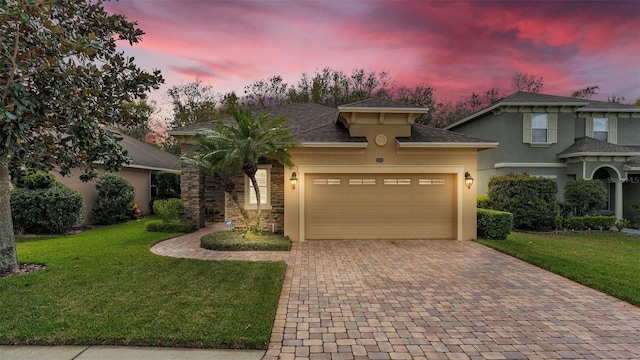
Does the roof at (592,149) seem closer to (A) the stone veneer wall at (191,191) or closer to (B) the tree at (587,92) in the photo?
(B) the tree at (587,92)

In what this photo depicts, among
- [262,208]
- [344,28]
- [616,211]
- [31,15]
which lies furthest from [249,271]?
[616,211]

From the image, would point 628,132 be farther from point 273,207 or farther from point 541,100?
point 273,207

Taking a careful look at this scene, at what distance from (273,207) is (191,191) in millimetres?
4009

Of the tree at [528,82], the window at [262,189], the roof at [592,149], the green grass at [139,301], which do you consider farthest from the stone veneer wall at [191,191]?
the tree at [528,82]

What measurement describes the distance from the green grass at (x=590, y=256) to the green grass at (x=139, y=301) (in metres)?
6.22

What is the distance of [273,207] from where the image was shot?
10125 mm

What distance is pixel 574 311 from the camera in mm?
4535

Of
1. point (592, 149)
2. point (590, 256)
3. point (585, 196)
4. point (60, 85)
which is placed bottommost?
point (590, 256)

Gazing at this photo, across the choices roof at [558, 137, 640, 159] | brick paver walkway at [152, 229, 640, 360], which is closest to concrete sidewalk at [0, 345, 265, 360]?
brick paver walkway at [152, 229, 640, 360]

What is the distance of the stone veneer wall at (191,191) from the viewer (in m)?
11.7

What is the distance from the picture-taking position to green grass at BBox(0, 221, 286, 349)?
350 cm

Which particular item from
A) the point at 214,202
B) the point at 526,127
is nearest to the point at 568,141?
the point at 526,127

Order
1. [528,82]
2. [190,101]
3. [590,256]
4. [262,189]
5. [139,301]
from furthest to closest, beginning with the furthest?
[190,101], [528,82], [262,189], [590,256], [139,301]

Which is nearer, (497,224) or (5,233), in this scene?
(5,233)
